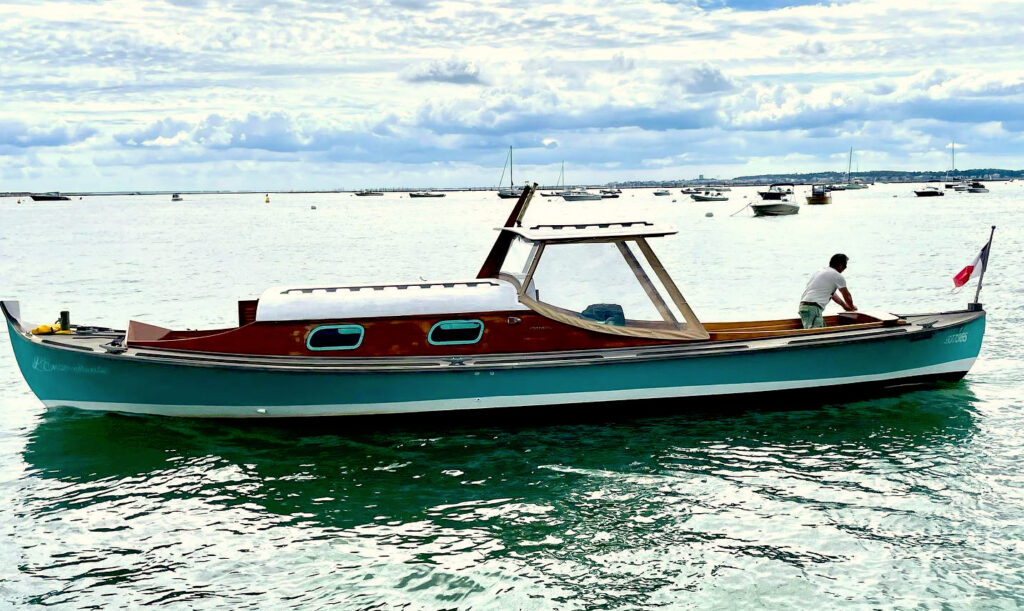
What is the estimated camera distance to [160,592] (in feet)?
24.6

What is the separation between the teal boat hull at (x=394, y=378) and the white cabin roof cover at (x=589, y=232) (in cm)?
165

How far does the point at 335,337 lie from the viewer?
38.4 feet

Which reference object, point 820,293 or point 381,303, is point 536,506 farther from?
point 820,293

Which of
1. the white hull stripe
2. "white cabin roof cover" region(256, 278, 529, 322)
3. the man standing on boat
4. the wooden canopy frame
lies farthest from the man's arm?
"white cabin roof cover" region(256, 278, 529, 322)

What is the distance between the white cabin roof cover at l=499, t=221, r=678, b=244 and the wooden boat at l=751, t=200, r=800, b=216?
92.4 metres

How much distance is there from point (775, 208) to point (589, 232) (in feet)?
310

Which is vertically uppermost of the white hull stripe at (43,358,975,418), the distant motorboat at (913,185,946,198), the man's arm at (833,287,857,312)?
the distant motorboat at (913,185,946,198)

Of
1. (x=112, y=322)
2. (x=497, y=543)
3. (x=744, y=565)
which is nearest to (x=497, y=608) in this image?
(x=497, y=543)

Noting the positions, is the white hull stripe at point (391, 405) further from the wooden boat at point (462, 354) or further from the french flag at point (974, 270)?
the french flag at point (974, 270)

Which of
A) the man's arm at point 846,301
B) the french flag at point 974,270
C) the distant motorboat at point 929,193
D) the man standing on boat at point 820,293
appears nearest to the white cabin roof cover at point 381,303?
the man standing on boat at point 820,293

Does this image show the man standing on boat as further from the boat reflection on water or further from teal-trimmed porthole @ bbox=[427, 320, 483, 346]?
teal-trimmed porthole @ bbox=[427, 320, 483, 346]

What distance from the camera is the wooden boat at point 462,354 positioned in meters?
11.2

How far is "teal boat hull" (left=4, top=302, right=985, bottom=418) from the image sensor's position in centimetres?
1114

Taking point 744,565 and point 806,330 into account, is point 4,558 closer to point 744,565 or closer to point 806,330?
point 744,565
